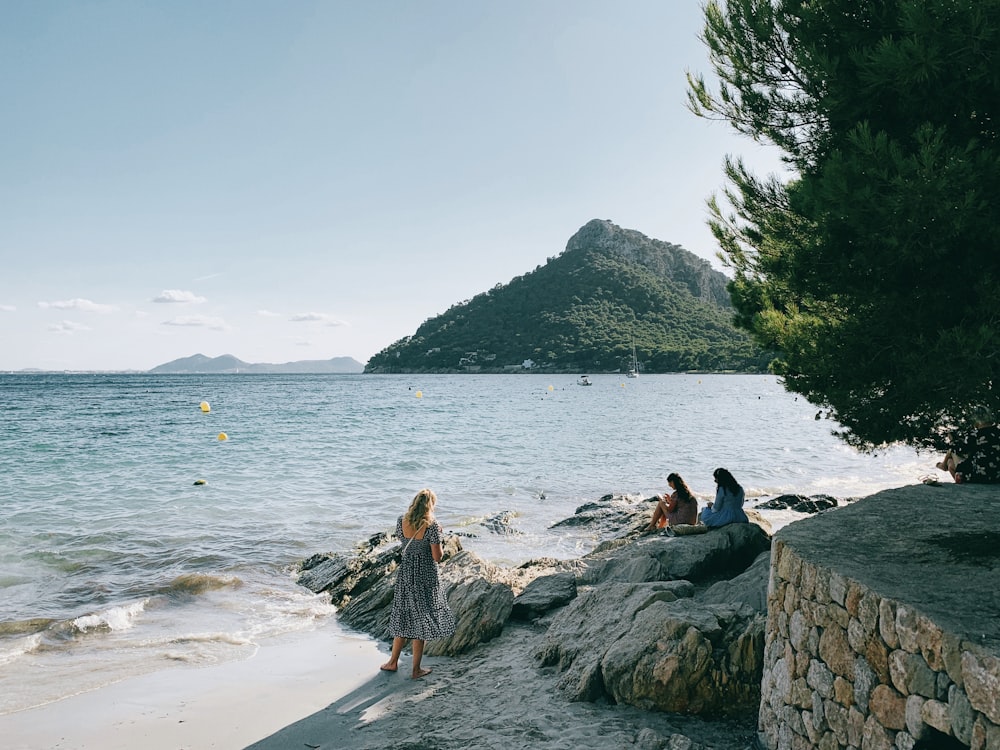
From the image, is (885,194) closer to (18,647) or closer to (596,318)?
(18,647)

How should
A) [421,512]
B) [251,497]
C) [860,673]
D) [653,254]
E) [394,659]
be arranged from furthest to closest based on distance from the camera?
[653,254] < [251,497] < [394,659] < [421,512] < [860,673]

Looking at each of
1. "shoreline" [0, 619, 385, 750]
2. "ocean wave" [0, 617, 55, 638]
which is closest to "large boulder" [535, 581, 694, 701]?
"shoreline" [0, 619, 385, 750]

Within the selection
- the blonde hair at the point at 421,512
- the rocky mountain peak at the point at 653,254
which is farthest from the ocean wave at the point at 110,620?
the rocky mountain peak at the point at 653,254

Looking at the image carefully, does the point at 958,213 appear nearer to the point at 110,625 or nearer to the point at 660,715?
the point at 660,715

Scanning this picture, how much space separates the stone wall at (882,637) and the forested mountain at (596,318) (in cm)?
10663

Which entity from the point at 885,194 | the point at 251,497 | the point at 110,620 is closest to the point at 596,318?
the point at 251,497

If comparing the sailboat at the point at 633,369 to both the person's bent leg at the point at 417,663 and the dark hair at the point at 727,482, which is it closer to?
the dark hair at the point at 727,482

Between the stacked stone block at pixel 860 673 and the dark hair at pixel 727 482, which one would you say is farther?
the dark hair at pixel 727 482

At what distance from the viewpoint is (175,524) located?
51.3 ft

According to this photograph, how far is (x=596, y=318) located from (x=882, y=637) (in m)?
122

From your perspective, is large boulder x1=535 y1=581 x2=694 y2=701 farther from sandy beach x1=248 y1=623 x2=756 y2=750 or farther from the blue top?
the blue top

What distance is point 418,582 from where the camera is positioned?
24.0ft

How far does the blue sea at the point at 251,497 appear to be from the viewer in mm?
9164

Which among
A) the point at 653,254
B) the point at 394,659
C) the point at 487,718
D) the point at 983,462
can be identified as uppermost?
the point at 653,254
